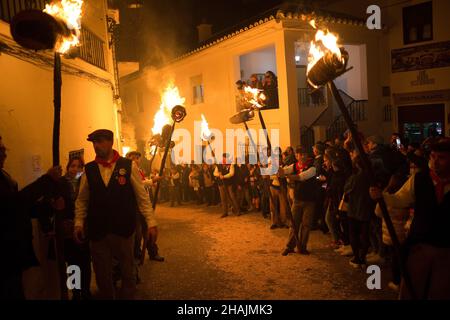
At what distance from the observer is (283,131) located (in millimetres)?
12516

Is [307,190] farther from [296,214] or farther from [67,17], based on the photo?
[67,17]

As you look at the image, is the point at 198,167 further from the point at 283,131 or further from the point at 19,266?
the point at 19,266

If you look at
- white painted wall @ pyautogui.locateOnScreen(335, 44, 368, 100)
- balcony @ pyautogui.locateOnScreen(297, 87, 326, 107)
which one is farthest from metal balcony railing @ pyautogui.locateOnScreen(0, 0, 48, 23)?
white painted wall @ pyautogui.locateOnScreen(335, 44, 368, 100)

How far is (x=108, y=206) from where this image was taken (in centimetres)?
422

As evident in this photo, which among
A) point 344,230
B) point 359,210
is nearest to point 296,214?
point 344,230

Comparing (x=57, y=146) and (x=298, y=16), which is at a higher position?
(x=298, y=16)

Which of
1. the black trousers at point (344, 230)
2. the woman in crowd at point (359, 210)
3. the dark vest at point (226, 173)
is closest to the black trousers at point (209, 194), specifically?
the dark vest at point (226, 173)

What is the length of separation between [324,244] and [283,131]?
5585 millimetres

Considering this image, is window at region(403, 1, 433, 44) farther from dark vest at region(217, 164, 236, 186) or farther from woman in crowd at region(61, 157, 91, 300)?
woman in crowd at region(61, 157, 91, 300)

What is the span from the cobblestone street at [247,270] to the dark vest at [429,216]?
6.66 ft

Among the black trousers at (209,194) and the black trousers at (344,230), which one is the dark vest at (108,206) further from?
the black trousers at (209,194)

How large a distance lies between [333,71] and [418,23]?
1352 cm

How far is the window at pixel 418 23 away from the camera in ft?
47.8
